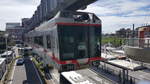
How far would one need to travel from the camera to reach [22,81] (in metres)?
14.6

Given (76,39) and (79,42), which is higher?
(76,39)

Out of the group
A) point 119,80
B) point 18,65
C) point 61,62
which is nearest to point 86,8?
point 61,62

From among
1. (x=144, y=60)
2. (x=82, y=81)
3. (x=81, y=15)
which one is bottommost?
(x=82, y=81)

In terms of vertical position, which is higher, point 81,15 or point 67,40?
point 81,15

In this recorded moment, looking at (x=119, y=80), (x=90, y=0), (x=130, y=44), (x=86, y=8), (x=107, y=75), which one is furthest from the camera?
(x=86, y=8)

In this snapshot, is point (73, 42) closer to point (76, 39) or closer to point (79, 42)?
point (76, 39)

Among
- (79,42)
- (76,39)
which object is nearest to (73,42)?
(76,39)

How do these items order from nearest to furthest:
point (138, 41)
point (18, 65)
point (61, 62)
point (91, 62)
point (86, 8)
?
point (138, 41), point (61, 62), point (91, 62), point (86, 8), point (18, 65)

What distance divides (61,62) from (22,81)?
9998 millimetres

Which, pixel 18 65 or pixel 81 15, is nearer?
pixel 81 15

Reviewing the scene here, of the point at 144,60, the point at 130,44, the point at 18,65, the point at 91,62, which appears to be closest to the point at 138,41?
the point at 130,44

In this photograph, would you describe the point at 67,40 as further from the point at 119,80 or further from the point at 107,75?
the point at 119,80

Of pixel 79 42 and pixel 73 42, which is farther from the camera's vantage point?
pixel 79 42

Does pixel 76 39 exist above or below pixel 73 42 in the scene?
above
